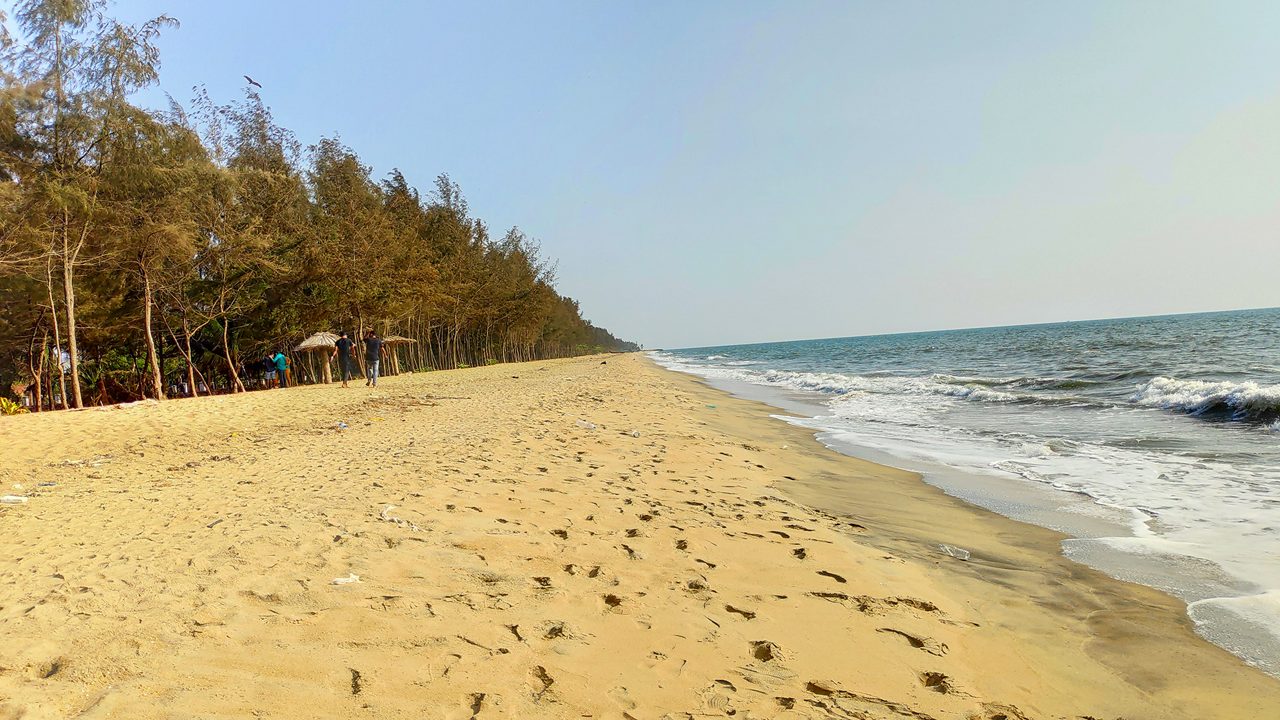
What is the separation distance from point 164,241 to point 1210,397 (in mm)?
27358

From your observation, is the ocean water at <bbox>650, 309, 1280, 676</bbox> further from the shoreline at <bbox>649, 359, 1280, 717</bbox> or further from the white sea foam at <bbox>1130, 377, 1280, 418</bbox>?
the shoreline at <bbox>649, 359, 1280, 717</bbox>

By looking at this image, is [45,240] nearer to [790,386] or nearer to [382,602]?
[382,602]

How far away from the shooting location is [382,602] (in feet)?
11.0

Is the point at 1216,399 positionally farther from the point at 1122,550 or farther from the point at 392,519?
the point at 392,519

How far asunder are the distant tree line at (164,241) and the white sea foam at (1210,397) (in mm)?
25361

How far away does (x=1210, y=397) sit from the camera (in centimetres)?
1285

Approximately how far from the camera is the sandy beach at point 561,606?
2.60 m

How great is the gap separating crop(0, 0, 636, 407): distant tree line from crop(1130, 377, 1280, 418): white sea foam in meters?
25.4

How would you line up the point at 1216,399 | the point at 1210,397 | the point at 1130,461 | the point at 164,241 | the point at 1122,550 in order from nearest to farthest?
the point at 1122,550 < the point at 1130,461 < the point at 1216,399 < the point at 1210,397 < the point at 164,241

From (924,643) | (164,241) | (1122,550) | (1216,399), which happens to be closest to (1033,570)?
(1122,550)

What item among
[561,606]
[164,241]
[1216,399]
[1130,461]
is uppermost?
[164,241]

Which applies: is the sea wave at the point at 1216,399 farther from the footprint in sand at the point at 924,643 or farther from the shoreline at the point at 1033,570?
the footprint in sand at the point at 924,643

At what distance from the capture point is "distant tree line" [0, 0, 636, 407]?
1595cm

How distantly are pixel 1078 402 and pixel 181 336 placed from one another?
33.6 m
